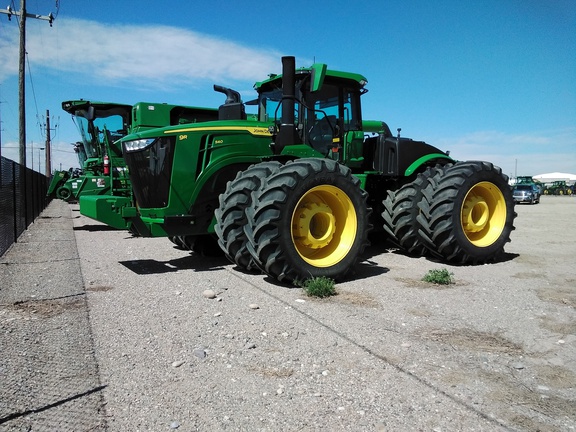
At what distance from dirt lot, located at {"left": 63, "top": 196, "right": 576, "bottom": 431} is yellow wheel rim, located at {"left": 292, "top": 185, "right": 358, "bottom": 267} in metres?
0.59

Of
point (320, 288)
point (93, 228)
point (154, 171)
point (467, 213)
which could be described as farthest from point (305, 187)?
point (93, 228)

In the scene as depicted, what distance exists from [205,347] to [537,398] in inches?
91.9

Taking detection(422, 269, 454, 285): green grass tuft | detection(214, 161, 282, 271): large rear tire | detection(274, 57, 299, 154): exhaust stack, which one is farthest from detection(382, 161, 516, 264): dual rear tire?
detection(214, 161, 282, 271): large rear tire

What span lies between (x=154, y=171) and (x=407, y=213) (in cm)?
390

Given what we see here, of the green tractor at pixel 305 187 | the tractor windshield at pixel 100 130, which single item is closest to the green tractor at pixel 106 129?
the tractor windshield at pixel 100 130

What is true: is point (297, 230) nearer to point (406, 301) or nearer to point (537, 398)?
point (406, 301)

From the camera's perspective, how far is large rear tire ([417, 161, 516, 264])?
22.7ft

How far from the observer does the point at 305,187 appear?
5.72m

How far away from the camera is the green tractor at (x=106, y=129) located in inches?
505

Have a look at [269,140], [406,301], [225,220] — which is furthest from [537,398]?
[269,140]

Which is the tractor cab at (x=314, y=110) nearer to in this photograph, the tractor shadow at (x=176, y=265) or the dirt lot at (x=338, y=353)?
the tractor shadow at (x=176, y=265)

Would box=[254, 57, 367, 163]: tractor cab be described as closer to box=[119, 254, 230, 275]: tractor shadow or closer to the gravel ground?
box=[119, 254, 230, 275]: tractor shadow

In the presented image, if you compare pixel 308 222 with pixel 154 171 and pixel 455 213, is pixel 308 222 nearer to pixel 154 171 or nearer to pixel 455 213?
pixel 154 171

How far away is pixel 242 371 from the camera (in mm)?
3250
